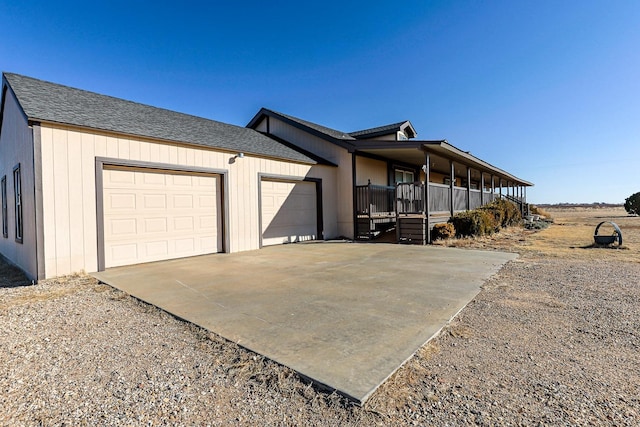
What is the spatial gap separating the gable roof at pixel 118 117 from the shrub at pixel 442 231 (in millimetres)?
5562

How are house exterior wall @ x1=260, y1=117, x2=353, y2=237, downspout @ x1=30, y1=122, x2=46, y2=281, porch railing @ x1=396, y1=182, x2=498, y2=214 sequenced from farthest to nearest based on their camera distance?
house exterior wall @ x1=260, y1=117, x2=353, y2=237 → porch railing @ x1=396, y1=182, x2=498, y2=214 → downspout @ x1=30, y1=122, x2=46, y2=281

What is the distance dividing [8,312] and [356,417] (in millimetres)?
4931

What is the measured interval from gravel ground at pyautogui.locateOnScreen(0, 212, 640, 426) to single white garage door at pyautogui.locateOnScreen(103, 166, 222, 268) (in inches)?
127

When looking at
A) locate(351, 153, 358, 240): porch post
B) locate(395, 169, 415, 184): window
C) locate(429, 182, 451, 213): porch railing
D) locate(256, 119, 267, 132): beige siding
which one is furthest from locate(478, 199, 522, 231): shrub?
locate(256, 119, 267, 132): beige siding

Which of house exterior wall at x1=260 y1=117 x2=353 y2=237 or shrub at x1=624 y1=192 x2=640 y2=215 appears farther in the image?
shrub at x1=624 y1=192 x2=640 y2=215

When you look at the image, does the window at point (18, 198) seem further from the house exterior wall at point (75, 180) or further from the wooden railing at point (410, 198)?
the wooden railing at point (410, 198)

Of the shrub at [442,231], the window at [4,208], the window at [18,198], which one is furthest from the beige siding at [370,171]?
the window at [4,208]

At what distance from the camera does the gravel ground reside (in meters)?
1.82

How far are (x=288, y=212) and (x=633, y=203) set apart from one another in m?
39.9

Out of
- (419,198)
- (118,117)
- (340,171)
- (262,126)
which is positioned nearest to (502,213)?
(419,198)

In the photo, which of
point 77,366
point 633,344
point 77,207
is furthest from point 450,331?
point 77,207

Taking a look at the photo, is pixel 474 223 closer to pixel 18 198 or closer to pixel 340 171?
pixel 340 171

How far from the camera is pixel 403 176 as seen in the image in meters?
16.3

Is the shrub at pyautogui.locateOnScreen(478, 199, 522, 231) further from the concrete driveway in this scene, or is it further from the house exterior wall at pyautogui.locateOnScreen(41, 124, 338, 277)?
the house exterior wall at pyautogui.locateOnScreen(41, 124, 338, 277)
